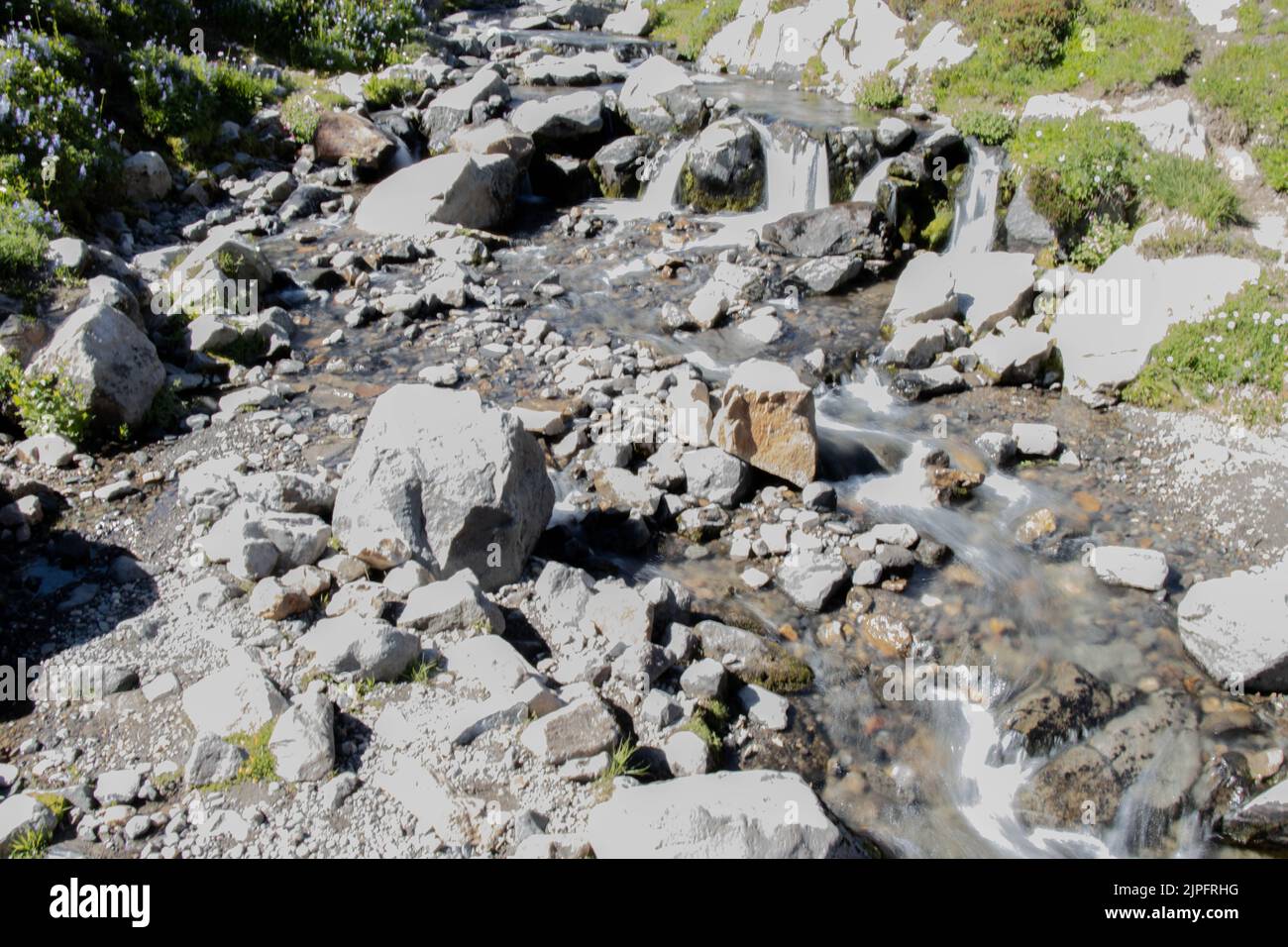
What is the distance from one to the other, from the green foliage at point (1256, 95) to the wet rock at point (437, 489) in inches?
477

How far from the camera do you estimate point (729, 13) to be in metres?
26.8

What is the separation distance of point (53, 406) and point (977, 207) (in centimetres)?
1372

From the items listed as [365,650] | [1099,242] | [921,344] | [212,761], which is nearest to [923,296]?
[921,344]

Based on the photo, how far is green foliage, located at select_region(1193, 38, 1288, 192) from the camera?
13.5 m

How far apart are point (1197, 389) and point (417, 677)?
379 inches

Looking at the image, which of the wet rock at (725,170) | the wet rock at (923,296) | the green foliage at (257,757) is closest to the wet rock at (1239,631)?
the wet rock at (923,296)

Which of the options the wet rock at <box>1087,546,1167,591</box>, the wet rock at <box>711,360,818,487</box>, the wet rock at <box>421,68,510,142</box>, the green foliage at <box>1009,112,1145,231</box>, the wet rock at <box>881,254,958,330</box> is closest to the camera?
the wet rock at <box>1087,546,1167,591</box>

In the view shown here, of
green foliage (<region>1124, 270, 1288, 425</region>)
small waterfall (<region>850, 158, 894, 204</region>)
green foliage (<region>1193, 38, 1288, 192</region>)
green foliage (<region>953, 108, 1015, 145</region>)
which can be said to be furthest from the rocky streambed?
green foliage (<region>1193, 38, 1288, 192</region>)

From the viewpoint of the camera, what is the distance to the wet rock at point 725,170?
17297mm

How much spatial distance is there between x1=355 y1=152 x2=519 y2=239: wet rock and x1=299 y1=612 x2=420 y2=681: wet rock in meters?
10.7

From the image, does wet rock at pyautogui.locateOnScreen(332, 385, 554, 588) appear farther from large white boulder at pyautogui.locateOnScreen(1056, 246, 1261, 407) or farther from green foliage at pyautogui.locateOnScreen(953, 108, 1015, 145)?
green foliage at pyautogui.locateOnScreen(953, 108, 1015, 145)

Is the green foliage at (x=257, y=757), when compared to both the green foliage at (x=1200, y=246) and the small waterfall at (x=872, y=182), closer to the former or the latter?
the green foliage at (x=1200, y=246)

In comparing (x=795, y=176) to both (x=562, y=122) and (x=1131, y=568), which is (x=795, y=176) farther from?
(x=1131, y=568)

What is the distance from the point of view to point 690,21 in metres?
28.6
